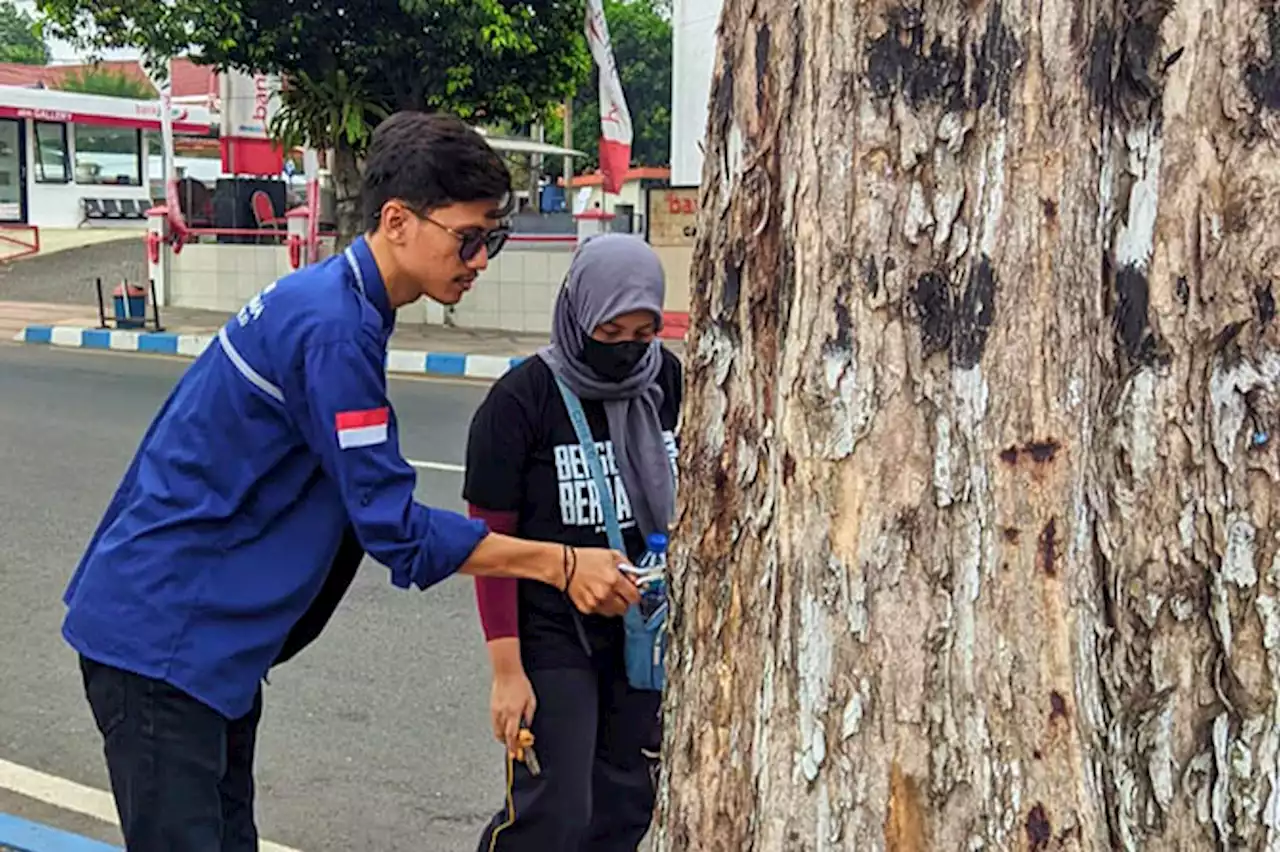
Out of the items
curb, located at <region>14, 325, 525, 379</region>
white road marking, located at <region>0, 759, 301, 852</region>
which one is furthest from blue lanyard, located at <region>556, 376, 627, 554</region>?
curb, located at <region>14, 325, 525, 379</region>

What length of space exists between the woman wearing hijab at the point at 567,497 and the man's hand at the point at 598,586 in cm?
21

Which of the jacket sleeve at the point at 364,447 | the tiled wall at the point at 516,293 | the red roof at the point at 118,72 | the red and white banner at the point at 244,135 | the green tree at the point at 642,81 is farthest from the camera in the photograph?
the green tree at the point at 642,81

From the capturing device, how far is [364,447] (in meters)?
2.24

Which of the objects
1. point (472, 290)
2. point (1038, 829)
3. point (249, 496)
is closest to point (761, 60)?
point (1038, 829)

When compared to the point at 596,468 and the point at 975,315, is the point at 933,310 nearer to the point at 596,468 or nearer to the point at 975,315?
the point at 975,315

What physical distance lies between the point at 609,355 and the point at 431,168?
60 centimetres

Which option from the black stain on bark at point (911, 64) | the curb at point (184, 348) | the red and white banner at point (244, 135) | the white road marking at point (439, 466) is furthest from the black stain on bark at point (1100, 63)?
the red and white banner at point (244, 135)

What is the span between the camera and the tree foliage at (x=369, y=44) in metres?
14.1

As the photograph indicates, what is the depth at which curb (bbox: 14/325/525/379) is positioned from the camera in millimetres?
12938

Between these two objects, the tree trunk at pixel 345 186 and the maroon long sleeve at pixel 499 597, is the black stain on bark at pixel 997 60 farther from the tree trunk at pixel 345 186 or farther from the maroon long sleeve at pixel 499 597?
the tree trunk at pixel 345 186

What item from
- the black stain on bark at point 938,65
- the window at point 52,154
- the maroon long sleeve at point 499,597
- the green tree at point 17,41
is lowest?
the maroon long sleeve at point 499,597

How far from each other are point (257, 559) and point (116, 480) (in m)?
6.02

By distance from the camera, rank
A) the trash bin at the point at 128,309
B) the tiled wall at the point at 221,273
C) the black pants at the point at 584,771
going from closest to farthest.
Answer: the black pants at the point at 584,771 < the trash bin at the point at 128,309 < the tiled wall at the point at 221,273

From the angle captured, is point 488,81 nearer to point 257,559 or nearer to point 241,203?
point 241,203
